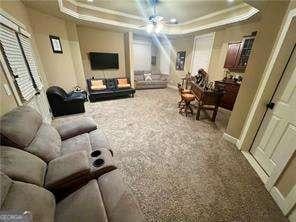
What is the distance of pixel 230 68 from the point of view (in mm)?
4430

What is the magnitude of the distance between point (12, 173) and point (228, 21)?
5.43m

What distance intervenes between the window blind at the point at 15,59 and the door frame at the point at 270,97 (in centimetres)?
362

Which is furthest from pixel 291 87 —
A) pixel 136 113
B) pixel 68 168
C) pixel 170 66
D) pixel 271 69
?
pixel 170 66

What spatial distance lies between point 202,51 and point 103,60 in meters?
4.11

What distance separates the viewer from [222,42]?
496cm

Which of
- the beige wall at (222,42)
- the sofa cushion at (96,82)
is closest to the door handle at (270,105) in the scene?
the beige wall at (222,42)

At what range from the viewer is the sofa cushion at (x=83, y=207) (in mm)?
968

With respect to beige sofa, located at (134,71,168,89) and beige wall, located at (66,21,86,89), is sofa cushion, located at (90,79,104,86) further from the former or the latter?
beige sofa, located at (134,71,168,89)

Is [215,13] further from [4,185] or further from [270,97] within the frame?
[4,185]

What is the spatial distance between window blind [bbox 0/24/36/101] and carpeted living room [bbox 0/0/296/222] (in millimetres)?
21

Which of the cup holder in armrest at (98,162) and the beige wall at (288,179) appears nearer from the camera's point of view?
the cup holder in armrest at (98,162)

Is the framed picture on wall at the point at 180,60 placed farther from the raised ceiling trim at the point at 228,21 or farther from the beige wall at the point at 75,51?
the beige wall at the point at 75,51

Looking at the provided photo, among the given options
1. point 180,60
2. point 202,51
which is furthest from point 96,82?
point 202,51

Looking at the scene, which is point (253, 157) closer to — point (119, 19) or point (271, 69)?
point (271, 69)
